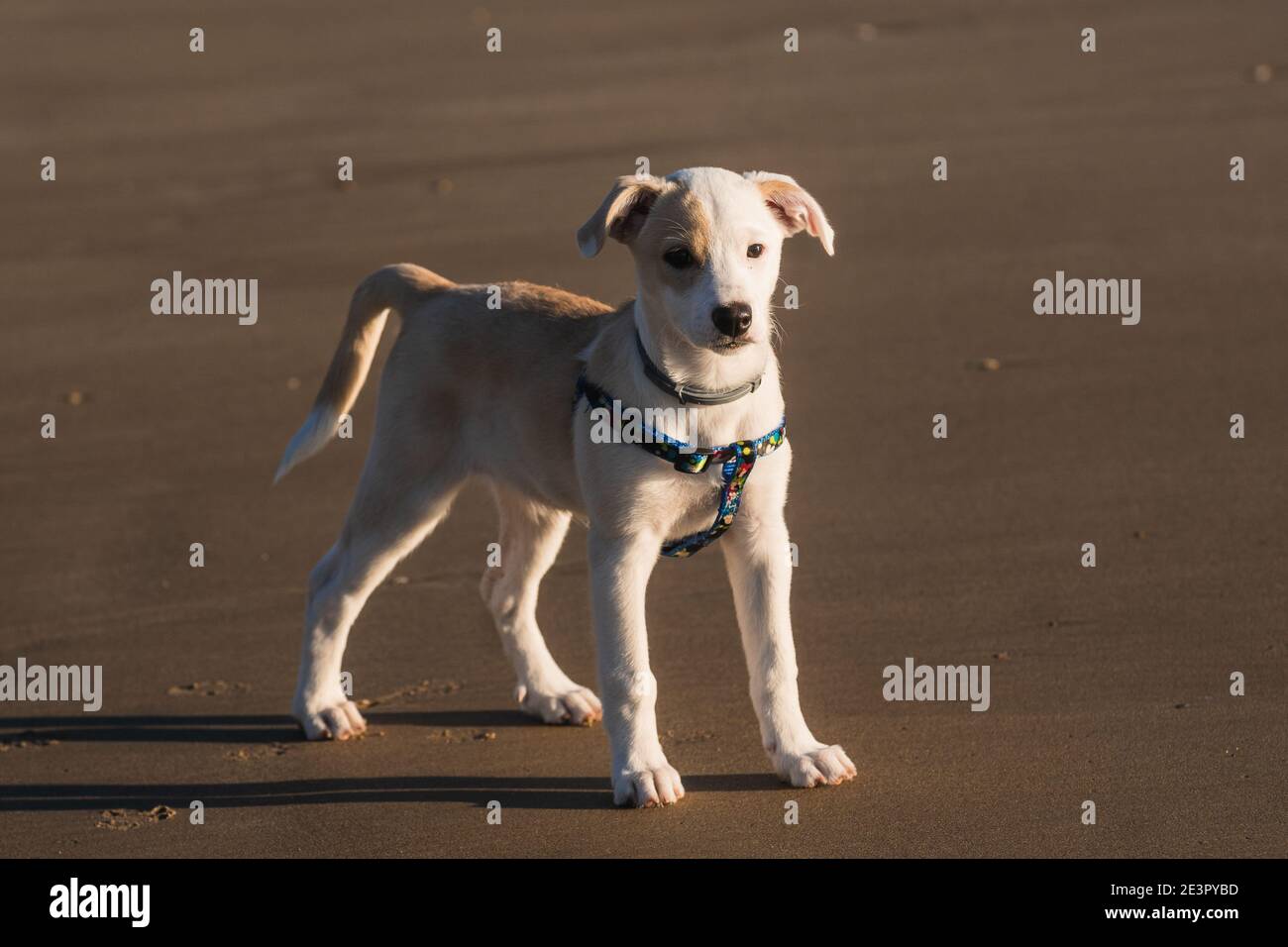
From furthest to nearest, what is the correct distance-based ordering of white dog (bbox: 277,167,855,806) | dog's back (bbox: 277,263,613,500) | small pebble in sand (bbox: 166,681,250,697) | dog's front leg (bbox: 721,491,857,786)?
1. small pebble in sand (bbox: 166,681,250,697)
2. dog's back (bbox: 277,263,613,500)
3. dog's front leg (bbox: 721,491,857,786)
4. white dog (bbox: 277,167,855,806)

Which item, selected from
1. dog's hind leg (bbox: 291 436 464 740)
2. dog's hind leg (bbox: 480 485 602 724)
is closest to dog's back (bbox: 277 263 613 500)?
dog's hind leg (bbox: 291 436 464 740)

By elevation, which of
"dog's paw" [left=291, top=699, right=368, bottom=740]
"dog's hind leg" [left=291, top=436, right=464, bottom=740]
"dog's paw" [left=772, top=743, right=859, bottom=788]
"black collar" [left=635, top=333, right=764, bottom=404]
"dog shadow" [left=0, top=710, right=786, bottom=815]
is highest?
"black collar" [left=635, top=333, right=764, bottom=404]

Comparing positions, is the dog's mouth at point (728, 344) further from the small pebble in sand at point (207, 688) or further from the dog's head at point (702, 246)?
the small pebble in sand at point (207, 688)

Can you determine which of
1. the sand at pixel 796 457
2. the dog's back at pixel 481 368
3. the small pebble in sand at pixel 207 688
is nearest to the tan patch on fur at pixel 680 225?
the dog's back at pixel 481 368

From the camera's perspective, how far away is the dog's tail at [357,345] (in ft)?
20.3

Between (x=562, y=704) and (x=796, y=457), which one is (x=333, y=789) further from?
(x=796, y=457)

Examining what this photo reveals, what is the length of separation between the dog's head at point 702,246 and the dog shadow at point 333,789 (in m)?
1.35

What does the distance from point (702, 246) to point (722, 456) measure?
1.93ft

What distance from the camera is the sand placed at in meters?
5.39

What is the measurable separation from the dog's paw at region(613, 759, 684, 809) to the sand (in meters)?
0.05

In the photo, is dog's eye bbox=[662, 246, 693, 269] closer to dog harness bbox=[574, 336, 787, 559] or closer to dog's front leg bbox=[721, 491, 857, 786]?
dog harness bbox=[574, 336, 787, 559]

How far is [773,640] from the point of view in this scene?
17.3 ft

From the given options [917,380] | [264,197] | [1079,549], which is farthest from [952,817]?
[264,197]

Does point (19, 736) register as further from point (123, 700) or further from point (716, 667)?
point (716, 667)
